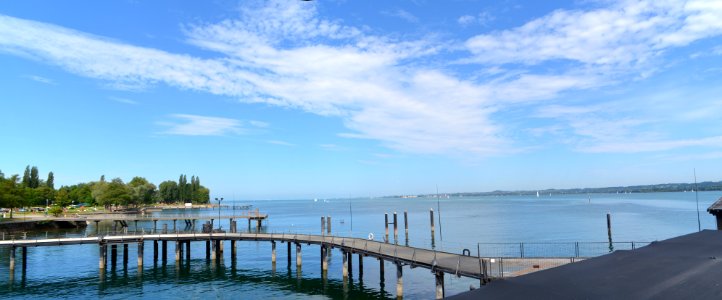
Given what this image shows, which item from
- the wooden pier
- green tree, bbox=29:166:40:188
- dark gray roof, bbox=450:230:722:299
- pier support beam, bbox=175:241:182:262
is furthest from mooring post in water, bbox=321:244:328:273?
green tree, bbox=29:166:40:188

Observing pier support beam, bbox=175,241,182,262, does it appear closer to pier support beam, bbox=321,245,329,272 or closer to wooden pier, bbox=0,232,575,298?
wooden pier, bbox=0,232,575,298

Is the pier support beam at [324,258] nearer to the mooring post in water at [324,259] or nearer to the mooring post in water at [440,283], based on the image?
the mooring post in water at [324,259]

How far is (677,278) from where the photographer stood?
1162 cm

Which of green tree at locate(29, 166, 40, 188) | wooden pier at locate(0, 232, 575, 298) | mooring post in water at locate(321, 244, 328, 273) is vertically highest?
green tree at locate(29, 166, 40, 188)

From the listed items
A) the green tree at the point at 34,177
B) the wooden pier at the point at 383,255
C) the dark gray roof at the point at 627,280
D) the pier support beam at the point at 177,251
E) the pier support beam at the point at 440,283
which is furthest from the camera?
the green tree at the point at 34,177

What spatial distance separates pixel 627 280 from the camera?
1162 centimetres

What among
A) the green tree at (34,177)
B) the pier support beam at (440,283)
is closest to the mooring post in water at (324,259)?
the pier support beam at (440,283)

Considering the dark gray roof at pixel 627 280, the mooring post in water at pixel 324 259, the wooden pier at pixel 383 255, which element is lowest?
the mooring post in water at pixel 324 259

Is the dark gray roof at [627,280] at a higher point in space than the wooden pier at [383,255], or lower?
higher

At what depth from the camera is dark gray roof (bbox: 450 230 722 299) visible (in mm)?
9977

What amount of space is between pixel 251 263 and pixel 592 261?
42794 millimetres

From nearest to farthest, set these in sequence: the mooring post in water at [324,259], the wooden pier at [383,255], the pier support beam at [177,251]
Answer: the wooden pier at [383,255], the mooring post in water at [324,259], the pier support beam at [177,251]

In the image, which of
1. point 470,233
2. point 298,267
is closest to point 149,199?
point 470,233

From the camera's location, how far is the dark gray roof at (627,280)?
9.98 metres
